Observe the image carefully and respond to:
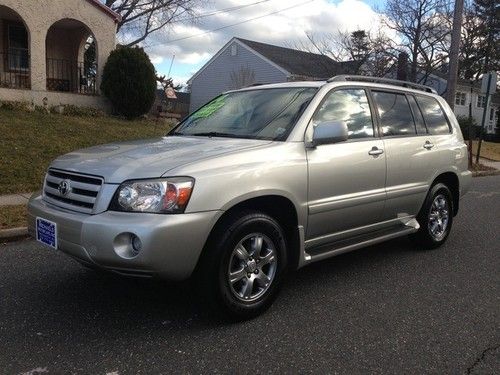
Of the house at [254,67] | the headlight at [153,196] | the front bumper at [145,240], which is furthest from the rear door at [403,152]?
the house at [254,67]

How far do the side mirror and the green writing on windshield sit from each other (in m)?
1.32

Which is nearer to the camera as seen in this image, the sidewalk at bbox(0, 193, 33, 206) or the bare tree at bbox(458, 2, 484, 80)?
the sidewalk at bbox(0, 193, 33, 206)

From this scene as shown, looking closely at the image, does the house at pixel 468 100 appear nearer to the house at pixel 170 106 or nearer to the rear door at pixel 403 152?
the house at pixel 170 106

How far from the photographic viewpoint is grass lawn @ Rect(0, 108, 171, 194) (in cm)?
862

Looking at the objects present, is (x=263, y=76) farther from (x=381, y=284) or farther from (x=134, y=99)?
(x=381, y=284)

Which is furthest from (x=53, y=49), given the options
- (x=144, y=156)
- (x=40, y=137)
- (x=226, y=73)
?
(x=226, y=73)

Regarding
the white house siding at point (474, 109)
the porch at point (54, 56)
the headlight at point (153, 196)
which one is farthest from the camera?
the white house siding at point (474, 109)

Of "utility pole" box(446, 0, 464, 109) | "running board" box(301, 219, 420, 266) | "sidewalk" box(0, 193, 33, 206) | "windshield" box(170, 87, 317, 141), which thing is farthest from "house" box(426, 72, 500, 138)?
"windshield" box(170, 87, 317, 141)

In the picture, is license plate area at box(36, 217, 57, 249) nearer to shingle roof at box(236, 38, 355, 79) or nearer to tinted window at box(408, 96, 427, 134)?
tinted window at box(408, 96, 427, 134)

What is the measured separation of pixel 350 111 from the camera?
4.63m

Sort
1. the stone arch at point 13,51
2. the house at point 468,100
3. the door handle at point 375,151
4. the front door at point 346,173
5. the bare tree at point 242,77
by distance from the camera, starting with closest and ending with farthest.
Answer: the front door at point 346,173, the door handle at point 375,151, the stone arch at point 13,51, the bare tree at point 242,77, the house at point 468,100

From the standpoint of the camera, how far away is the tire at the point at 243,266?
3418 millimetres

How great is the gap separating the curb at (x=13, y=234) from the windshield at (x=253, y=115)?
2.35 m

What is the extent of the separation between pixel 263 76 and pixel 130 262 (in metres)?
30.9
